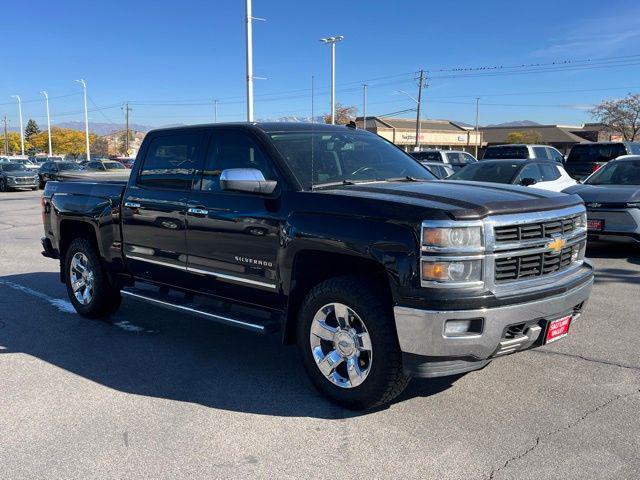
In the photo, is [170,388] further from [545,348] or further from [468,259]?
[545,348]

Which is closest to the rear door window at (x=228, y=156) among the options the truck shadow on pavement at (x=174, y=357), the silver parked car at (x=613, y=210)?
the truck shadow on pavement at (x=174, y=357)

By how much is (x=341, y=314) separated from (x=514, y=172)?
27.5 feet

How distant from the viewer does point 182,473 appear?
10.6 feet

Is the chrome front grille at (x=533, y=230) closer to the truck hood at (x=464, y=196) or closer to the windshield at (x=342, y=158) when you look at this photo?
the truck hood at (x=464, y=196)

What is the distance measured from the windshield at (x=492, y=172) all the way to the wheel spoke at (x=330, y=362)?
797 cm

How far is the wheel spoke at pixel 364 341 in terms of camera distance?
3.82 metres

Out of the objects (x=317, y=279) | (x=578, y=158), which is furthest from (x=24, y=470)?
(x=578, y=158)

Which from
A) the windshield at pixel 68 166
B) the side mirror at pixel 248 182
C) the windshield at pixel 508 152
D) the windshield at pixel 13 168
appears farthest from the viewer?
the windshield at pixel 68 166

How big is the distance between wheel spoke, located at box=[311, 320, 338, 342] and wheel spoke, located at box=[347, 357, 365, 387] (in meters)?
0.20

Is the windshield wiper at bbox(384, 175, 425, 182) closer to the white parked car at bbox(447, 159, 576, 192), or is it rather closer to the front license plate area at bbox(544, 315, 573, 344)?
the front license plate area at bbox(544, 315, 573, 344)

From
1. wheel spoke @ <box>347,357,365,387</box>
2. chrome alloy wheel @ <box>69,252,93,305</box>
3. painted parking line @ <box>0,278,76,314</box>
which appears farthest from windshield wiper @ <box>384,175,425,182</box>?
painted parking line @ <box>0,278,76,314</box>

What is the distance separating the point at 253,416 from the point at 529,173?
30.1 ft

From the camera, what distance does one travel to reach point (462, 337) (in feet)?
11.4

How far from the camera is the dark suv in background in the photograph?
17.9 metres
